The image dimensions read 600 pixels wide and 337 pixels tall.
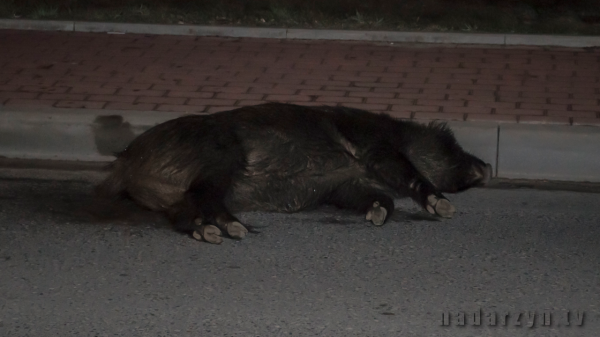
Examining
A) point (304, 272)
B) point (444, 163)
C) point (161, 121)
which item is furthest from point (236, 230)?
point (161, 121)

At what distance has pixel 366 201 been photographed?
5266 mm

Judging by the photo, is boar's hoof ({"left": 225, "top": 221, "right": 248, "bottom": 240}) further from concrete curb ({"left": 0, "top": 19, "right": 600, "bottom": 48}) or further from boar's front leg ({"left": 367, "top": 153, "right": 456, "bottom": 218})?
concrete curb ({"left": 0, "top": 19, "right": 600, "bottom": 48})

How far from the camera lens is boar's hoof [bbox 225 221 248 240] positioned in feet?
15.6

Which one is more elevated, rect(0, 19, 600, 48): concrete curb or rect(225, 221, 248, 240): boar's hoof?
rect(225, 221, 248, 240): boar's hoof

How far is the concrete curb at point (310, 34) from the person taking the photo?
29.4 feet

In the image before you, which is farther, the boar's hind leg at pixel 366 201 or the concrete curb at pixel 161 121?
the concrete curb at pixel 161 121

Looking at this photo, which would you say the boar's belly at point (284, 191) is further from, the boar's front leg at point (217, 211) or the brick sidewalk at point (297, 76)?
the brick sidewalk at point (297, 76)

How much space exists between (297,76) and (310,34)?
163 cm

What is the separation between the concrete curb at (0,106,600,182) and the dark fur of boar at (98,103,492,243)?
0.52 meters

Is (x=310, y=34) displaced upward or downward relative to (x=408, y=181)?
downward

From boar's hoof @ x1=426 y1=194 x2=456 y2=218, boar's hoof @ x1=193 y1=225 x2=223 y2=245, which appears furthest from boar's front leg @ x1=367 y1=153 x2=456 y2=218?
boar's hoof @ x1=193 y1=225 x2=223 y2=245

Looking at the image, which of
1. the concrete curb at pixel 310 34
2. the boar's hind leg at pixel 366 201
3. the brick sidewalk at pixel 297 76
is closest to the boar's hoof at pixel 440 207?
the boar's hind leg at pixel 366 201

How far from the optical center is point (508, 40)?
898 cm

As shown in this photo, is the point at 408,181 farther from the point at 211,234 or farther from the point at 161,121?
the point at 161,121
